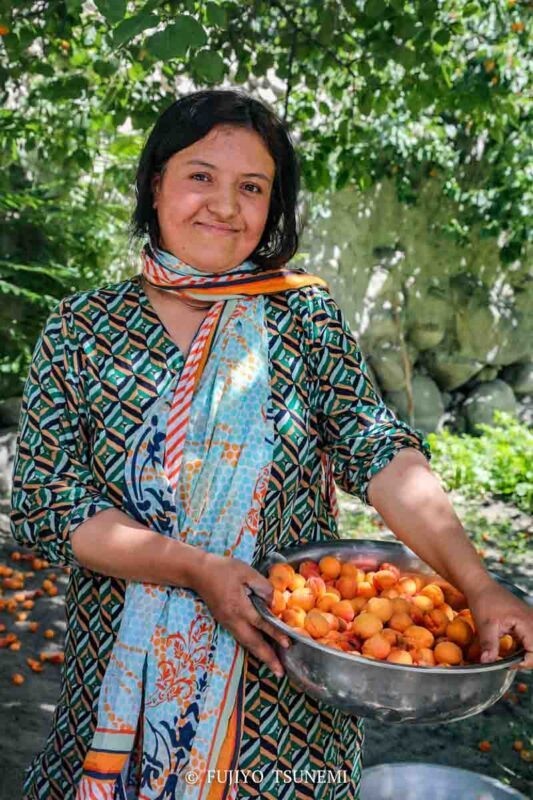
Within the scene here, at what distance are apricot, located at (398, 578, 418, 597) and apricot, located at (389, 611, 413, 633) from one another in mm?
85

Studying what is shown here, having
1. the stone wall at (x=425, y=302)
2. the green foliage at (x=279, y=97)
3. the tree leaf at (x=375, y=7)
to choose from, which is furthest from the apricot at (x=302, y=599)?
the stone wall at (x=425, y=302)

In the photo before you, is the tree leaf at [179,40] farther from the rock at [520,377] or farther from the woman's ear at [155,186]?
the rock at [520,377]

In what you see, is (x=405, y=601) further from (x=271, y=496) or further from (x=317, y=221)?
(x=317, y=221)

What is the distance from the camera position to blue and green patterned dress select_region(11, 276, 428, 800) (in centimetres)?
158

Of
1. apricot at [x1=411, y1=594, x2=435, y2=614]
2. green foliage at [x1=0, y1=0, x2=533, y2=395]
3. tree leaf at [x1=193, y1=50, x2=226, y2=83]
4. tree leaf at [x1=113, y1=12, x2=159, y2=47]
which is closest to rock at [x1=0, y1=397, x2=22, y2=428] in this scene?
green foliage at [x1=0, y1=0, x2=533, y2=395]

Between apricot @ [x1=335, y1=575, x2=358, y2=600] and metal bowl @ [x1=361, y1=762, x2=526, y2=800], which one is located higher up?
apricot @ [x1=335, y1=575, x2=358, y2=600]

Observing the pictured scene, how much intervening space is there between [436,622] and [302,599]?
9.5 inches

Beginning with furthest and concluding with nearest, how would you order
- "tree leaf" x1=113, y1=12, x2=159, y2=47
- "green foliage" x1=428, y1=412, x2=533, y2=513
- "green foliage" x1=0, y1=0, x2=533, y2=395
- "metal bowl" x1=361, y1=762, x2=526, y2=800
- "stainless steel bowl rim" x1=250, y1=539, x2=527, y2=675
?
"green foliage" x1=428, y1=412, x2=533, y2=513 → "green foliage" x1=0, y1=0, x2=533, y2=395 → "metal bowl" x1=361, y1=762, x2=526, y2=800 → "tree leaf" x1=113, y1=12, x2=159, y2=47 → "stainless steel bowl rim" x1=250, y1=539, x2=527, y2=675

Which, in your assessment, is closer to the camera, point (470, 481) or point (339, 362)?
point (339, 362)

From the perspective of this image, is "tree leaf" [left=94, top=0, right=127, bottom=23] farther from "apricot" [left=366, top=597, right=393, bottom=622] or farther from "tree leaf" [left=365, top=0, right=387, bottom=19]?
"tree leaf" [left=365, top=0, right=387, bottom=19]

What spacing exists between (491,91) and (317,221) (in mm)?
3672

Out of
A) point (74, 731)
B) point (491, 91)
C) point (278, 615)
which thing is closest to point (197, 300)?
point (278, 615)

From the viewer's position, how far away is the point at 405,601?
61.1 inches

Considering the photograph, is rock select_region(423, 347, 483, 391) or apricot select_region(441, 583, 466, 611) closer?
apricot select_region(441, 583, 466, 611)
